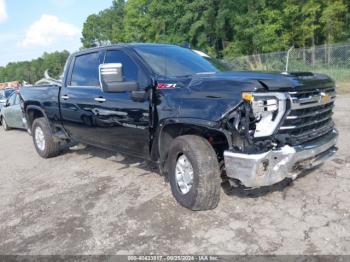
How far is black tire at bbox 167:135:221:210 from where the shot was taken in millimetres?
4285

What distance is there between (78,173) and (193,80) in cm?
320

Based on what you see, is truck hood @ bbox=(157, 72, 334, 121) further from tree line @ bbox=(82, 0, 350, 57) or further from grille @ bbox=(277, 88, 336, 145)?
tree line @ bbox=(82, 0, 350, 57)

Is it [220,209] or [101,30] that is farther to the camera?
[101,30]

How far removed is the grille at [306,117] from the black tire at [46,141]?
512 cm

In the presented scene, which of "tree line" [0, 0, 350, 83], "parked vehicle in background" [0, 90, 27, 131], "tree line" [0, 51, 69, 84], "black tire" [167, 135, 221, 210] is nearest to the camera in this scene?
"black tire" [167, 135, 221, 210]

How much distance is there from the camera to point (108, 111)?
18.5 feet

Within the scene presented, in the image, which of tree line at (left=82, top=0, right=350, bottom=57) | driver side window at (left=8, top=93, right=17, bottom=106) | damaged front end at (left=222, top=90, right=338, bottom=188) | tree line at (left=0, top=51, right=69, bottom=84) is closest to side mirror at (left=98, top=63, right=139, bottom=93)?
damaged front end at (left=222, top=90, right=338, bottom=188)

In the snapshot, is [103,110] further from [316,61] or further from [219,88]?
[316,61]

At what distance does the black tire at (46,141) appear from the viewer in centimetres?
773

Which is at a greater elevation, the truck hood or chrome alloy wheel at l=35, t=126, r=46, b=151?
the truck hood

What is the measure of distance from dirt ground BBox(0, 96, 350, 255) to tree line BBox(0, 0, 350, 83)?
2155 centimetres

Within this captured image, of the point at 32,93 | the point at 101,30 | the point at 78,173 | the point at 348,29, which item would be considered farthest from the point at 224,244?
the point at 101,30

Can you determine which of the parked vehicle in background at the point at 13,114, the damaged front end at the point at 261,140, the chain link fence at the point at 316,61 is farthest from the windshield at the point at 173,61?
the chain link fence at the point at 316,61

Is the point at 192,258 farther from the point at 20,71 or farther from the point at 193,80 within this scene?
the point at 20,71
